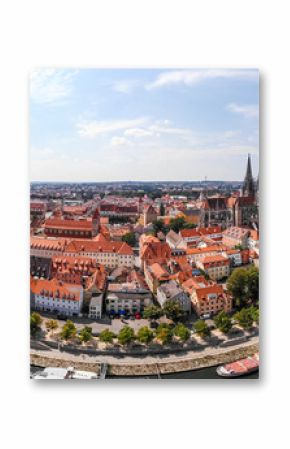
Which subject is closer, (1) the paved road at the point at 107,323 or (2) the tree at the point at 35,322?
(2) the tree at the point at 35,322

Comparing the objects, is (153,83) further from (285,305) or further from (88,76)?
(285,305)

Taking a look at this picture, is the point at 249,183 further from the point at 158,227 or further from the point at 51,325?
the point at 51,325

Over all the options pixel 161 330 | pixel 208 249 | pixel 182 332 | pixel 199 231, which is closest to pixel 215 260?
pixel 208 249

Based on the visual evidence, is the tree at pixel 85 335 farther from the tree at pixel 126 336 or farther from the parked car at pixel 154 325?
the parked car at pixel 154 325

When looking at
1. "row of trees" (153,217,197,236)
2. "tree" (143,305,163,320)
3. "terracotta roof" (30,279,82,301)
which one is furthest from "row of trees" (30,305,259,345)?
"row of trees" (153,217,197,236)

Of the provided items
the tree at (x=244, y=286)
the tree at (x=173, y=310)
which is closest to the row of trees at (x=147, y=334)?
the tree at (x=173, y=310)

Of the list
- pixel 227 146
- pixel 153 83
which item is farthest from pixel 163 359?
pixel 153 83
